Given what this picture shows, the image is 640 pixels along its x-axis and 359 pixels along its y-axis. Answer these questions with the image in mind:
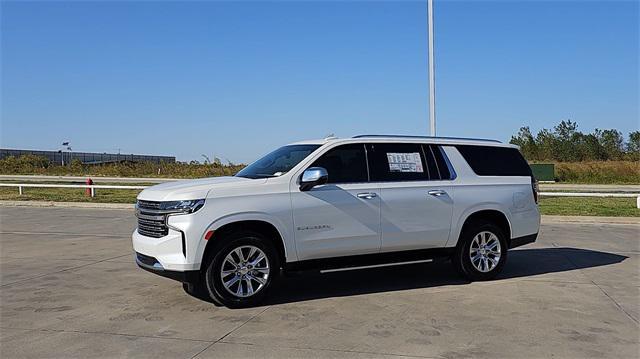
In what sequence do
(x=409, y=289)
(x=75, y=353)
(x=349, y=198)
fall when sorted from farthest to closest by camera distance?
(x=409, y=289) → (x=349, y=198) → (x=75, y=353)

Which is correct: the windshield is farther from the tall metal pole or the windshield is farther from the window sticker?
the tall metal pole

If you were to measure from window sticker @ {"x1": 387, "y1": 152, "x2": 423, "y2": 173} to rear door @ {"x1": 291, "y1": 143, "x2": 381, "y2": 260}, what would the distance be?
15.7 inches

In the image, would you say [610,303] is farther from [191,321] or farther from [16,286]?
[16,286]

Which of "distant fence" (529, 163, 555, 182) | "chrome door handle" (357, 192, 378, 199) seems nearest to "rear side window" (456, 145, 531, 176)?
"chrome door handle" (357, 192, 378, 199)

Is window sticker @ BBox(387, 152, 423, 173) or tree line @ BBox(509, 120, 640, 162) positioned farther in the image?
tree line @ BBox(509, 120, 640, 162)

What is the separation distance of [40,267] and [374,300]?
5548 mm

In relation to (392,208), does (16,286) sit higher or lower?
lower

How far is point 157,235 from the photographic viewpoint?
6555 mm

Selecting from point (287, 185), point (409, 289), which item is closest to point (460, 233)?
point (409, 289)

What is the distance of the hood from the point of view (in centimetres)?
640

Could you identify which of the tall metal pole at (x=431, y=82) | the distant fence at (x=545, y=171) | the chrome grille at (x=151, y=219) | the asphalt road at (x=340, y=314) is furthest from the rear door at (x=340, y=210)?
the distant fence at (x=545, y=171)

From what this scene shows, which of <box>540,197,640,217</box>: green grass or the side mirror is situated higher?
the side mirror

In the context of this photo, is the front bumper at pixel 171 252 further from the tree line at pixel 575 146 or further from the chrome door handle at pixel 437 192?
the tree line at pixel 575 146

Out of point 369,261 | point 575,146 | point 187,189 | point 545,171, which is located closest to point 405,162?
point 369,261
